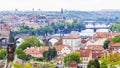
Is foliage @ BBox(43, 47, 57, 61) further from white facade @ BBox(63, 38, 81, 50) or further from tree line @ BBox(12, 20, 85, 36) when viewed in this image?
tree line @ BBox(12, 20, 85, 36)

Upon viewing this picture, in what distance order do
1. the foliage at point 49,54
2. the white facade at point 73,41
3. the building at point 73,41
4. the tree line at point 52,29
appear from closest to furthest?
1. the foliage at point 49,54
2. the white facade at point 73,41
3. the building at point 73,41
4. the tree line at point 52,29

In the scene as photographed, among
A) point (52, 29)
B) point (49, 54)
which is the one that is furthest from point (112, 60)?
point (52, 29)

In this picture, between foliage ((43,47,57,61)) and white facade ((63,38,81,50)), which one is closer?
foliage ((43,47,57,61))

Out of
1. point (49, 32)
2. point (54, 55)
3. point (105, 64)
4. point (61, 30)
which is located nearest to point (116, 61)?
point (105, 64)

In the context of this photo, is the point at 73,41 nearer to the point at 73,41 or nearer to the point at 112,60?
the point at 73,41

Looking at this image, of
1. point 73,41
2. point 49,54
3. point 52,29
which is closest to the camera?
point 49,54

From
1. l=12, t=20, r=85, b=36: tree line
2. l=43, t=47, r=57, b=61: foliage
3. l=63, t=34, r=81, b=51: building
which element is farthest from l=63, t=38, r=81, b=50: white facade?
l=12, t=20, r=85, b=36: tree line

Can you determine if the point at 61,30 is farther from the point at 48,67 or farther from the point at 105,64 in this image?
the point at 105,64

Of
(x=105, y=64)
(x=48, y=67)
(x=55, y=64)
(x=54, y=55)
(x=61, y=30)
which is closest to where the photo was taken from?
(x=105, y=64)

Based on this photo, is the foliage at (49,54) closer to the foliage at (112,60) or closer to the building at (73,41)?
the foliage at (112,60)

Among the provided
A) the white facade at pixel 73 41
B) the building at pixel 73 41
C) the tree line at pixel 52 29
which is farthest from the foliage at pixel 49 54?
the tree line at pixel 52 29

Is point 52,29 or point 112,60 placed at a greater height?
point 112,60
